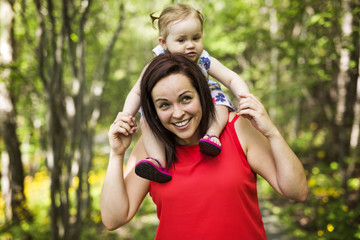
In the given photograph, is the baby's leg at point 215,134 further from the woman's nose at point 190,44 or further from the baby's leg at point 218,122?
the woman's nose at point 190,44

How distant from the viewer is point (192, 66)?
149 centimetres

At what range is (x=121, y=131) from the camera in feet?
4.98

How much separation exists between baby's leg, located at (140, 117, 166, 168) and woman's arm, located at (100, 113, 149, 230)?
71 millimetres

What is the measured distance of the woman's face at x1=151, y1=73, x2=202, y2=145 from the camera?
55.3 inches

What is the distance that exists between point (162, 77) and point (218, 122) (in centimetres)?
36

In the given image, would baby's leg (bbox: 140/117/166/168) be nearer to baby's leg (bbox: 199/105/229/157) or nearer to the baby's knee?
the baby's knee

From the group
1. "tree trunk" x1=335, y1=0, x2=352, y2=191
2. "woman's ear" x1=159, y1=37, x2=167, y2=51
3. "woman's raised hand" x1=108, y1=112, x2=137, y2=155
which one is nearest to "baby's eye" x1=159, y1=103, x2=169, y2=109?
"woman's raised hand" x1=108, y1=112, x2=137, y2=155

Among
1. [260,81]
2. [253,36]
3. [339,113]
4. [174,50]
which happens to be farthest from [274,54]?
[174,50]

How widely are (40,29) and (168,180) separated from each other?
244cm

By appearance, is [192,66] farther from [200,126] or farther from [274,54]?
[274,54]

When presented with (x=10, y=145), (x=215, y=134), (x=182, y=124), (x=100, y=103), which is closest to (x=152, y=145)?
(x=182, y=124)

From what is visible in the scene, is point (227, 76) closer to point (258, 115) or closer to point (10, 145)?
point (258, 115)

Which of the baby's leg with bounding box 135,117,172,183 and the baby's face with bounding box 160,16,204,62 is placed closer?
the baby's leg with bounding box 135,117,172,183

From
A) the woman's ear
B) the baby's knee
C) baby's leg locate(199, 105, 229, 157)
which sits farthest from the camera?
the woman's ear
